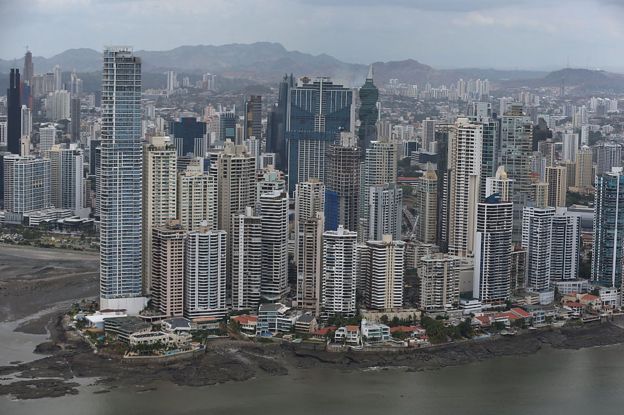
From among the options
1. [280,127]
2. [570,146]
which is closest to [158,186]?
[280,127]

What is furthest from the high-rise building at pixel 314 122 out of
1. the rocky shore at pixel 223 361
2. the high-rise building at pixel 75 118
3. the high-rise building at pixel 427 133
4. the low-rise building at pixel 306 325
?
the rocky shore at pixel 223 361

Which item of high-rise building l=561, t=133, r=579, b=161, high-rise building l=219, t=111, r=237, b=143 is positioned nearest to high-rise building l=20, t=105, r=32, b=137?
high-rise building l=219, t=111, r=237, b=143

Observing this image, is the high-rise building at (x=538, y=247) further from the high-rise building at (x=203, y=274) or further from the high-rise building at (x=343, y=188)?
the high-rise building at (x=203, y=274)

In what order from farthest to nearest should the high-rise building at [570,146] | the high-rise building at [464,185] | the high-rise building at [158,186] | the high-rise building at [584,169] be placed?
the high-rise building at [570,146] → the high-rise building at [584,169] → the high-rise building at [464,185] → the high-rise building at [158,186]

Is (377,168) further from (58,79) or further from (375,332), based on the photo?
(58,79)

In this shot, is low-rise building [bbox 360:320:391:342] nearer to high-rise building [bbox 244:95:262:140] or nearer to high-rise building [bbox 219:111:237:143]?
high-rise building [bbox 219:111:237:143]

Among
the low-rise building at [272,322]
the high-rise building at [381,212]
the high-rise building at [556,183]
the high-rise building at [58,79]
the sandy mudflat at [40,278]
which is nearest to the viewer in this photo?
the low-rise building at [272,322]
